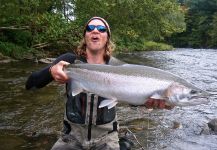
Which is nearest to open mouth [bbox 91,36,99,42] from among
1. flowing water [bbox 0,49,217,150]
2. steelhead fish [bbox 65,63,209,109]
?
steelhead fish [bbox 65,63,209,109]

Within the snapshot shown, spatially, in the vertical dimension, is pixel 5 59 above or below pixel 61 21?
below

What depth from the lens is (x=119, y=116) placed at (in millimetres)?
9898

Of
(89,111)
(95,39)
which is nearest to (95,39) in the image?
(95,39)

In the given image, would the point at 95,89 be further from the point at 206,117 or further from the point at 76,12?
the point at 76,12

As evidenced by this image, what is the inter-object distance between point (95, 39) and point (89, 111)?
865 mm

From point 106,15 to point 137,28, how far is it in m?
4.57

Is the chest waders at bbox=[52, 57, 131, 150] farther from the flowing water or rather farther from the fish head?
the flowing water

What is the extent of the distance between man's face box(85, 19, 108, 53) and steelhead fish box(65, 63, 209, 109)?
0.60 m

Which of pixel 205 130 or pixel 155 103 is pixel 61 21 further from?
pixel 155 103

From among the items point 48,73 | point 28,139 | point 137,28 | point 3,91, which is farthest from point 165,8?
point 48,73

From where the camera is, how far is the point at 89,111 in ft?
14.5

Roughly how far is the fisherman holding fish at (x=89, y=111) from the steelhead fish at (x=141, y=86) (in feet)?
1.27

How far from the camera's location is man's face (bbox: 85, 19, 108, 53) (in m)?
4.54

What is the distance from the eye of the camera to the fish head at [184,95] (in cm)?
388
